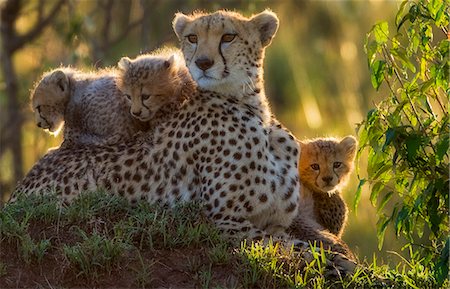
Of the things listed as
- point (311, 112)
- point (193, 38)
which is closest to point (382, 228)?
point (193, 38)

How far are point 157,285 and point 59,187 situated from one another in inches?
47.9

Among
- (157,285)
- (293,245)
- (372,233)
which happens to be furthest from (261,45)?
(372,233)

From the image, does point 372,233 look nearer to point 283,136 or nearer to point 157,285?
point 283,136

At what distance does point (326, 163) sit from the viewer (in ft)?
19.5

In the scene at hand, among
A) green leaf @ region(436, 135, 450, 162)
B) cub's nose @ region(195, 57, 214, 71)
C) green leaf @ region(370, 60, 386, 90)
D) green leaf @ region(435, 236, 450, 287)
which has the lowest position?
green leaf @ region(435, 236, 450, 287)

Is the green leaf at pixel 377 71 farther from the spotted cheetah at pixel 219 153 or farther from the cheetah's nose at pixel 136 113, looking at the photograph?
the cheetah's nose at pixel 136 113

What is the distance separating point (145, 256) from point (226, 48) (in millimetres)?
1160

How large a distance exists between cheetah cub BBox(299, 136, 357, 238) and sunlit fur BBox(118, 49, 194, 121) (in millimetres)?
805

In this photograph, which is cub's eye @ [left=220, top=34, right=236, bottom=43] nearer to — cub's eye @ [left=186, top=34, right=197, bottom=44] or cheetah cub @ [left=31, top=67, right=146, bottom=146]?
cub's eye @ [left=186, top=34, right=197, bottom=44]

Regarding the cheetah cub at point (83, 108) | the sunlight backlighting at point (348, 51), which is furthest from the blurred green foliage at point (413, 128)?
the sunlight backlighting at point (348, 51)

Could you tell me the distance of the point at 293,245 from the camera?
16.1 ft

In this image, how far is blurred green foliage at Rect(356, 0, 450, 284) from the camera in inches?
186

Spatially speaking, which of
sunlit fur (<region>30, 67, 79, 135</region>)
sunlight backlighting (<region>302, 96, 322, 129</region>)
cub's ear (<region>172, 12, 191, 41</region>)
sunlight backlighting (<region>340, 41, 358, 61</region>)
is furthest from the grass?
sunlight backlighting (<region>340, 41, 358, 61</region>)

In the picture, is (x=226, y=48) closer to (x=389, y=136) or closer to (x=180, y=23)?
(x=180, y=23)
